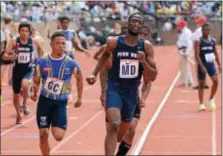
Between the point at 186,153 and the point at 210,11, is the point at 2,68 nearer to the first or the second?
the point at 186,153

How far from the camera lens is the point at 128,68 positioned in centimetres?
1017

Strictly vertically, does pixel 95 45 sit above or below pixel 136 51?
below

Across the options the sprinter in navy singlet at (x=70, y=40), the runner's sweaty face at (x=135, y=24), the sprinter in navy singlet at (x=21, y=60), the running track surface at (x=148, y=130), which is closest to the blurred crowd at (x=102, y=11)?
the running track surface at (x=148, y=130)

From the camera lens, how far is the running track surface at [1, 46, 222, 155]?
44.0 ft

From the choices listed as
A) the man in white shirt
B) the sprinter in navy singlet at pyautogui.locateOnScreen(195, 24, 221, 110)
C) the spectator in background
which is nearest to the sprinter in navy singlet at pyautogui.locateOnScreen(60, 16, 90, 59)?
the sprinter in navy singlet at pyautogui.locateOnScreen(195, 24, 221, 110)

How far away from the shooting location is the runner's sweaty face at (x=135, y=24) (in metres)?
9.96

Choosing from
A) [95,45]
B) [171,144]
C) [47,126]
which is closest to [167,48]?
[95,45]

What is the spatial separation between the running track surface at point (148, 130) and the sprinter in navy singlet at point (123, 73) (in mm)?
2568

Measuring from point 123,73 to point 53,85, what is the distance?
120 cm

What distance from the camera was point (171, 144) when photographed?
1396cm

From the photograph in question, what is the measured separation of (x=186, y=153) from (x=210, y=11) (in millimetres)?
40037

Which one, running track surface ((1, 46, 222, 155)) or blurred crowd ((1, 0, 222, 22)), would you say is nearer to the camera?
running track surface ((1, 46, 222, 155))

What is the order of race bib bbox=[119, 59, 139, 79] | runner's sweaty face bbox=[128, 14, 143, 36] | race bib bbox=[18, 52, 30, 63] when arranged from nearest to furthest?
runner's sweaty face bbox=[128, 14, 143, 36] < race bib bbox=[119, 59, 139, 79] < race bib bbox=[18, 52, 30, 63]

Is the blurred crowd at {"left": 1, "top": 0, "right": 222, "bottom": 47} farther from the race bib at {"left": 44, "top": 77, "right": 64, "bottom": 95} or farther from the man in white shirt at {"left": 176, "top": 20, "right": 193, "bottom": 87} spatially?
the race bib at {"left": 44, "top": 77, "right": 64, "bottom": 95}
